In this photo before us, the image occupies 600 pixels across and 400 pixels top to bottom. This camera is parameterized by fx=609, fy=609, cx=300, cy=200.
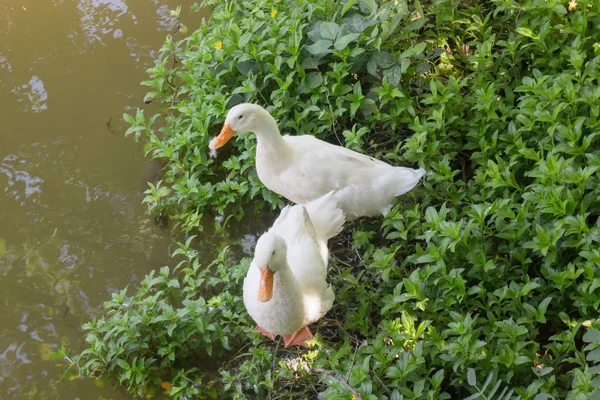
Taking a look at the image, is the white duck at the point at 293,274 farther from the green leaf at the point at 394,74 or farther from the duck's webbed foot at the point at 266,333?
the green leaf at the point at 394,74

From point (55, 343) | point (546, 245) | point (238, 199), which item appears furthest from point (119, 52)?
point (546, 245)

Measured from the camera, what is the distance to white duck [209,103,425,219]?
3.41m

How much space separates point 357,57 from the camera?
401 cm

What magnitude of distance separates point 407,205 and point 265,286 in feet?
3.61

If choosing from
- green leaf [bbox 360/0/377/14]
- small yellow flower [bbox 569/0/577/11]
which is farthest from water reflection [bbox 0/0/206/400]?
small yellow flower [bbox 569/0/577/11]

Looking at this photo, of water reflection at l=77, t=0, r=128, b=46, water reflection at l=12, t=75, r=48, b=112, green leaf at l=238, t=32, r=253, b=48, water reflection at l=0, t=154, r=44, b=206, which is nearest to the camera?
green leaf at l=238, t=32, r=253, b=48

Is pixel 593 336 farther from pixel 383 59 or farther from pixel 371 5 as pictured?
pixel 371 5

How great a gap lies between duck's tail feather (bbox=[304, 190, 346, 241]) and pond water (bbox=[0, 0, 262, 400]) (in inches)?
32.4

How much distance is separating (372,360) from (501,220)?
92 centimetres

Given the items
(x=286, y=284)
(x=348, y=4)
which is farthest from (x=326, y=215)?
(x=348, y=4)

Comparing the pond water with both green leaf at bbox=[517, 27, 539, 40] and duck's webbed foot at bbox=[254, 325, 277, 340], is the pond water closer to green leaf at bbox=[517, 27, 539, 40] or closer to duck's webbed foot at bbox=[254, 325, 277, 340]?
duck's webbed foot at bbox=[254, 325, 277, 340]

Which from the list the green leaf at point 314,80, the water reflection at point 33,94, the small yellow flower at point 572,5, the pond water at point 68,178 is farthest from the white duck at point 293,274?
the water reflection at point 33,94

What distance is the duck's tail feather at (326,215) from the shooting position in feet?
10.8

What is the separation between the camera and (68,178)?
4.47 meters
